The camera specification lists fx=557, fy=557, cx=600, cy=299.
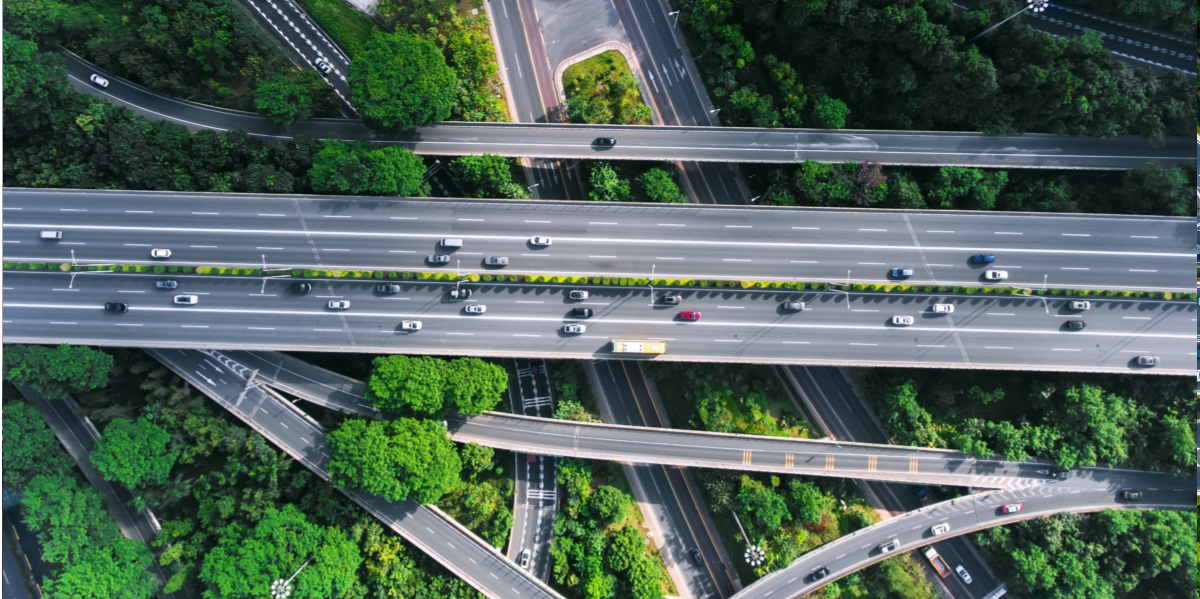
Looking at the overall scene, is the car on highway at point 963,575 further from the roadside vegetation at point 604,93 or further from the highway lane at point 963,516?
the roadside vegetation at point 604,93

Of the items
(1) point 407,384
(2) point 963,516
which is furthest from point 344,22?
(2) point 963,516

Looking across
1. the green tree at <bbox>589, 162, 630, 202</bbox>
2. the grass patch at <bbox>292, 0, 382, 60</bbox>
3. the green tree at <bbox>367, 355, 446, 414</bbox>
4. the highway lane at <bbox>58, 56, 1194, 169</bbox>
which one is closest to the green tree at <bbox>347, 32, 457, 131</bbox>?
the highway lane at <bbox>58, 56, 1194, 169</bbox>

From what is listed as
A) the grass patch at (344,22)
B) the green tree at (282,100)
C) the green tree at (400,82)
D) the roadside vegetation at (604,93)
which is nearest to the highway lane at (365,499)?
the green tree at (282,100)

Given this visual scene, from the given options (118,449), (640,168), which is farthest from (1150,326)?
(118,449)

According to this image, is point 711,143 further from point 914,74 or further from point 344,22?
point 344,22

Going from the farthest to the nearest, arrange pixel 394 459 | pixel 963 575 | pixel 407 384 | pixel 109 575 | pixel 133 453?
pixel 963 575 → pixel 109 575 → pixel 133 453 → pixel 394 459 → pixel 407 384

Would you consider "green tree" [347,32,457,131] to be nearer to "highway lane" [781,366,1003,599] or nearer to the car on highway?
"highway lane" [781,366,1003,599]
